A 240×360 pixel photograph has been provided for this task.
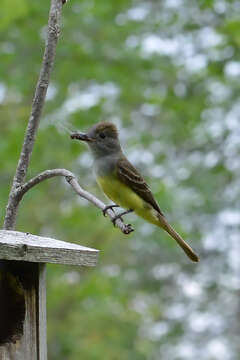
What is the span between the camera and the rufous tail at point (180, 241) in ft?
13.0

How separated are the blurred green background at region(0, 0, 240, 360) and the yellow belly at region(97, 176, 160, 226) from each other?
336cm

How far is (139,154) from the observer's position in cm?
948

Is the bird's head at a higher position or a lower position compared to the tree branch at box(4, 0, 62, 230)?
higher

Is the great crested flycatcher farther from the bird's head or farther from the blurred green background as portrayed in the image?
the blurred green background

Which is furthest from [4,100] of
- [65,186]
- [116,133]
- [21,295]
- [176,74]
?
[21,295]

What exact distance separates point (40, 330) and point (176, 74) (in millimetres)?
6040

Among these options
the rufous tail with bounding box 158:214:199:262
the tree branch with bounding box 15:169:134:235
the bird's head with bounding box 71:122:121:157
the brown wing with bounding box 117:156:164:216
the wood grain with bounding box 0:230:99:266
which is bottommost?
the wood grain with bounding box 0:230:99:266

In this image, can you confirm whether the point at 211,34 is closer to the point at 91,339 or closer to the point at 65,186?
the point at 65,186

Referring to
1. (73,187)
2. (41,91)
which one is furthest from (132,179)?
(73,187)

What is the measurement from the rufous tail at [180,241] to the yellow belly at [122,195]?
0.45 ft

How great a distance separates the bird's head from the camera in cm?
415

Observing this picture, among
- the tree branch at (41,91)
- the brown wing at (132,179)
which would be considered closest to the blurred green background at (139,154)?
the brown wing at (132,179)

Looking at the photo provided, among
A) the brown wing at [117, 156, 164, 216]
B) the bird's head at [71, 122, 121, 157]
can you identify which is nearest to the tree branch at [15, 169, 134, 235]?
the bird's head at [71, 122, 121, 157]

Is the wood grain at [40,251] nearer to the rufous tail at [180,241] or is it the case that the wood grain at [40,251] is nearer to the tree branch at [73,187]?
the tree branch at [73,187]
